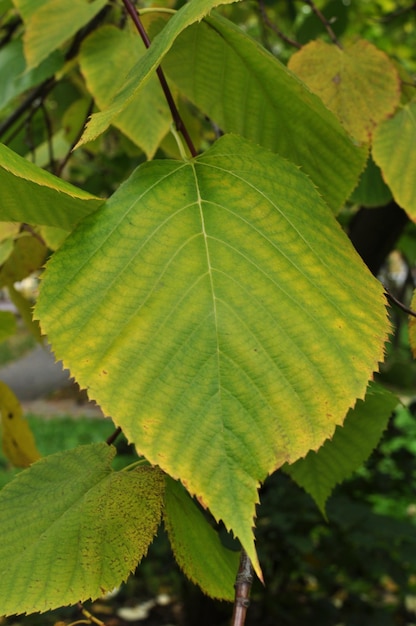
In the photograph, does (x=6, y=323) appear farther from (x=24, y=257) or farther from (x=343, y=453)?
(x=343, y=453)

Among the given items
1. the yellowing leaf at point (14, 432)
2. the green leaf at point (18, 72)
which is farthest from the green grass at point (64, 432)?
the yellowing leaf at point (14, 432)

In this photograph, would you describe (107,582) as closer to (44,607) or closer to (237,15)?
(44,607)

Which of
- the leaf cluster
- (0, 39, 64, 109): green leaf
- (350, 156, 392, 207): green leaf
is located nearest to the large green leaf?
the leaf cluster

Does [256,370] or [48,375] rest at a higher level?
[256,370]

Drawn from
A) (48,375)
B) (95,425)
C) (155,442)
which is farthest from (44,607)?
(48,375)

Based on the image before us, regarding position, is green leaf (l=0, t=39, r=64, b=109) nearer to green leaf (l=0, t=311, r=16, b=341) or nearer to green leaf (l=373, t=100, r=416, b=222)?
green leaf (l=0, t=311, r=16, b=341)

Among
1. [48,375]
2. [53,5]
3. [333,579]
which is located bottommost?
[48,375]

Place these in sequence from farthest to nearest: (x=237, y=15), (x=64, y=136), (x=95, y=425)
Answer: (x=95, y=425), (x=237, y=15), (x=64, y=136)
